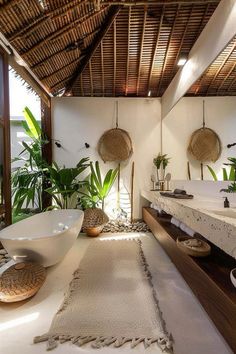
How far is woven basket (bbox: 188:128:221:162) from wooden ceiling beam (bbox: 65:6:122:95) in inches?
75.6

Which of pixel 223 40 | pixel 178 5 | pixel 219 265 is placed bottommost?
pixel 219 265

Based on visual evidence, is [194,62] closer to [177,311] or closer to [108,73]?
[108,73]

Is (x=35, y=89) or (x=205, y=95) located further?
(x=35, y=89)

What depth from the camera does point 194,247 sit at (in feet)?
6.26

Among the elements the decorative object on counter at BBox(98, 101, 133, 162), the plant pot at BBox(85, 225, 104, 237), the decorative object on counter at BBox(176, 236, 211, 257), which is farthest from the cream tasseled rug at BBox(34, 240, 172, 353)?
the decorative object on counter at BBox(98, 101, 133, 162)

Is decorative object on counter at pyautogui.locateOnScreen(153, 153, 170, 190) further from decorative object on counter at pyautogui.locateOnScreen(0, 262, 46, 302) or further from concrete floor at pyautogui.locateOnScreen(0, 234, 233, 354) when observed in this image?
decorative object on counter at pyautogui.locateOnScreen(0, 262, 46, 302)

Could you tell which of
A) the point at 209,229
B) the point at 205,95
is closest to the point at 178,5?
the point at 205,95

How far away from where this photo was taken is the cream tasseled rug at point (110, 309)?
145 centimetres

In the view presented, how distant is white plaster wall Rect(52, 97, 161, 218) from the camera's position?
14.2 ft

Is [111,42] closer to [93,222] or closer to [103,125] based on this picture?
[103,125]

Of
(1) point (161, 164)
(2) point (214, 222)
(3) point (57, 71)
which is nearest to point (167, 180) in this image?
(1) point (161, 164)

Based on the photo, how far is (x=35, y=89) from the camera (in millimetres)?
3578

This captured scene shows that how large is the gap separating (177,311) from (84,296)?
826mm

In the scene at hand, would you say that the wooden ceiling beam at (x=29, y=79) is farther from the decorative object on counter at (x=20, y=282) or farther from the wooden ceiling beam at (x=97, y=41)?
the decorative object on counter at (x=20, y=282)
